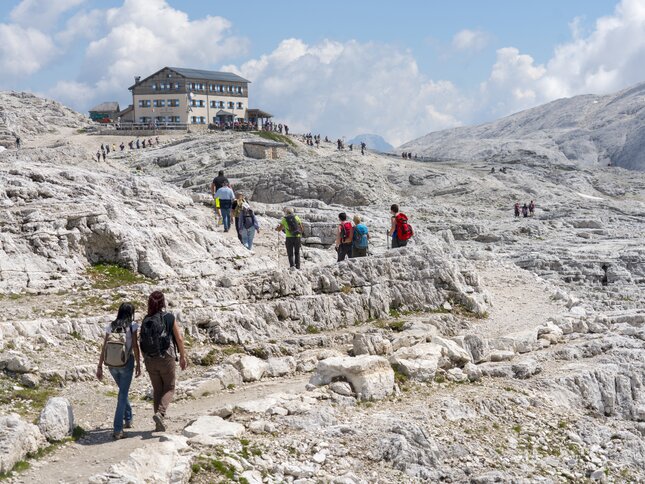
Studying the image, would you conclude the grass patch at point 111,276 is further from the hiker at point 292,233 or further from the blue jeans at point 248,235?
the blue jeans at point 248,235

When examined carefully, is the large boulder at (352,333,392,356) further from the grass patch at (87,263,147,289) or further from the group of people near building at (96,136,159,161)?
the group of people near building at (96,136,159,161)

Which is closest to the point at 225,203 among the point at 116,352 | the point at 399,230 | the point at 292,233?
the point at 292,233

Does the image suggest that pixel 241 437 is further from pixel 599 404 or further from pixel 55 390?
pixel 599 404

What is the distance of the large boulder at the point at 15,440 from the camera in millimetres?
10398

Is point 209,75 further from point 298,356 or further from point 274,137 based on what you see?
point 298,356

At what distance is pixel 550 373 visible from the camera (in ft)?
61.6

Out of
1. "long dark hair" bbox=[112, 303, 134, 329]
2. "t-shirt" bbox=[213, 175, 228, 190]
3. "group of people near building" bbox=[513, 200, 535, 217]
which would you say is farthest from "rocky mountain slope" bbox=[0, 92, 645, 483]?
"group of people near building" bbox=[513, 200, 535, 217]

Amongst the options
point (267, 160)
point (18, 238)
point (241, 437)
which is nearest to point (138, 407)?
point (241, 437)

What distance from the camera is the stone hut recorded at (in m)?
72.6

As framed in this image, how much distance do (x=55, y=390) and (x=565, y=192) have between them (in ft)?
224

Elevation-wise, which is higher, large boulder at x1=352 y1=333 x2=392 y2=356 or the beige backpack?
the beige backpack

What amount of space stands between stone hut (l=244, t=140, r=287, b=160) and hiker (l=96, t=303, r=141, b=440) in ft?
199

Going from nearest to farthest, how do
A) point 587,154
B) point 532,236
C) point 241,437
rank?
point 241,437 < point 532,236 < point 587,154

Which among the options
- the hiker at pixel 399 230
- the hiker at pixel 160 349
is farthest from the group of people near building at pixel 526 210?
the hiker at pixel 160 349
